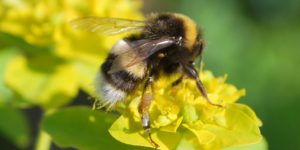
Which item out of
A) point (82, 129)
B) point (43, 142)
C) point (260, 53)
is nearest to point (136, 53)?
point (82, 129)

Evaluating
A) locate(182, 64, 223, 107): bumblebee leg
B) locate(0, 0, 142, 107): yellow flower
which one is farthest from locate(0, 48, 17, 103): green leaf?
locate(182, 64, 223, 107): bumblebee leg

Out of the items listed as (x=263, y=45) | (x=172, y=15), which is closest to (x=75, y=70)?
(x=172, y=15)

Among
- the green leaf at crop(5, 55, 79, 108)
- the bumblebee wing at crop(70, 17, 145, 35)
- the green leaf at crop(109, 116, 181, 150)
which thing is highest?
the bumblebee wing at crop(70, 17, 145, 35)

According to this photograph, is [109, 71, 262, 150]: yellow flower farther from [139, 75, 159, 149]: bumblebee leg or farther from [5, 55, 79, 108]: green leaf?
[5, 55, 79, 108]: green leaf

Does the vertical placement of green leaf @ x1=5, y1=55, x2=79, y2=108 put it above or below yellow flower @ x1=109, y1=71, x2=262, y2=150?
below

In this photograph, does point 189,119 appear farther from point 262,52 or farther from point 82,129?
point 262,52

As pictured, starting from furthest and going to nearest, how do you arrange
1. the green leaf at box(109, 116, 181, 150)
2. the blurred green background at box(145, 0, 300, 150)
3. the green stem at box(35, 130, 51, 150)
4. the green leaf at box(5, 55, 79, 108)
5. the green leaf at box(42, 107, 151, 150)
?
1. the blurred green background at box(145, 0, 300, 150)
2. the green leaf at box(5, 55, 79, 108)
3. the green stem at box(35, 130, 51, 150)
4. the green leaf at box(42, 107, 151, 150)
5. the green leaf at box(109, 116, 181, 150)
